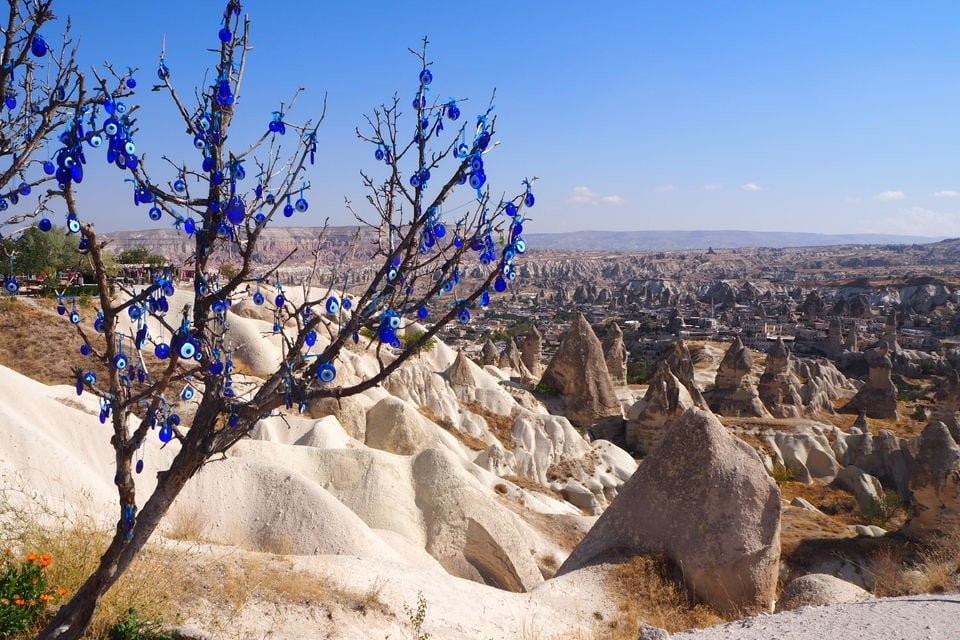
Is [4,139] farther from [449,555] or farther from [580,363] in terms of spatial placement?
[580,363]

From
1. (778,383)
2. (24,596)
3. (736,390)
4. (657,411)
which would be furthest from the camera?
(778,383)

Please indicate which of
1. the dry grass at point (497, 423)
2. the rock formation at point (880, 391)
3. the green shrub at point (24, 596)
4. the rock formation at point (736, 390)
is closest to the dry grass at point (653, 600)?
the green shrub at point (24, 596)

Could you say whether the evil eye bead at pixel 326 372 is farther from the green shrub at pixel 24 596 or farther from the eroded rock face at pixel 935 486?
the eroded rock face at pixel 935 486

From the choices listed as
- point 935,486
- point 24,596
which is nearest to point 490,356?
point 935,486

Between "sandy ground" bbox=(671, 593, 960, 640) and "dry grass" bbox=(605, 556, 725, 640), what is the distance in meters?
1.79

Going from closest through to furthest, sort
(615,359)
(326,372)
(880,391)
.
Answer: (326,372), (880,391), (615,359)

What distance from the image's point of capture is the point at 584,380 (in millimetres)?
28109

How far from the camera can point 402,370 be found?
2220cm

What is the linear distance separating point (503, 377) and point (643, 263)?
162 m

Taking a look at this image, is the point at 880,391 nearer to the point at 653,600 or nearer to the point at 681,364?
the point at 681,364

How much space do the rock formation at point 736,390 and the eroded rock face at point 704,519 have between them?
21.3 meters

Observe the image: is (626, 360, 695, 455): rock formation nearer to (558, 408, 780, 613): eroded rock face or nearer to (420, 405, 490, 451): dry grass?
(420, 405, 490, 451): dry grass

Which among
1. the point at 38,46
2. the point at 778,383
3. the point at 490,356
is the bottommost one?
the point at 778,383

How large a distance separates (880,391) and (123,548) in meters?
37.6
